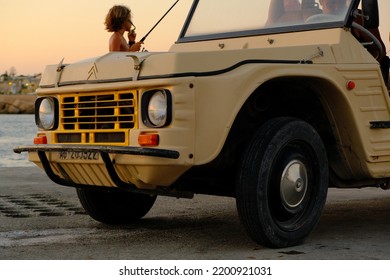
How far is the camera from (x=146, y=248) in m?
5.88

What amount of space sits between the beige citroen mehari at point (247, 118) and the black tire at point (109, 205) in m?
0.83

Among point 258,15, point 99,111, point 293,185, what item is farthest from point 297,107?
point 99,111

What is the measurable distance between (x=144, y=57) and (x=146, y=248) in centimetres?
135

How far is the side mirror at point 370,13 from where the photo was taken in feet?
20.4

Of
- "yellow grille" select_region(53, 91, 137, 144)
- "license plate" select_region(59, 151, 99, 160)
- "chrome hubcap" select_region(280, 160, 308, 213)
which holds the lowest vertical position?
"chrome hubcap" select_region(280, 160, 308, 213)

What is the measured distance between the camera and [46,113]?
20.1 feet

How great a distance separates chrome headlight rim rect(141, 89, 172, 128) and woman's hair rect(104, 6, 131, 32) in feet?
6.78

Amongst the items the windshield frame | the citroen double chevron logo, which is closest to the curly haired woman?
the windshield frame

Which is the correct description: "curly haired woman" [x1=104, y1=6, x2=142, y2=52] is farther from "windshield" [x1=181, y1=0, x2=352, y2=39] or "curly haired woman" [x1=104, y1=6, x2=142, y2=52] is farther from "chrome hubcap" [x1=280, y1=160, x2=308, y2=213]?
"chrome hubcap" [x1=280, y1=160, x2=308, y2=213]

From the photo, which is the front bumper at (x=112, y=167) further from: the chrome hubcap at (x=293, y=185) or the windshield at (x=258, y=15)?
the windshield at (x=258, y=15)

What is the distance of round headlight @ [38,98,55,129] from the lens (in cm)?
608

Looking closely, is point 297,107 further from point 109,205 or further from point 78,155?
point 109,205

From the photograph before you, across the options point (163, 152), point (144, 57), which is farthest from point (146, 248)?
point (144, 57)

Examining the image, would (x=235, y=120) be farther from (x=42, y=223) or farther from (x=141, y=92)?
(x=42, y=223)
